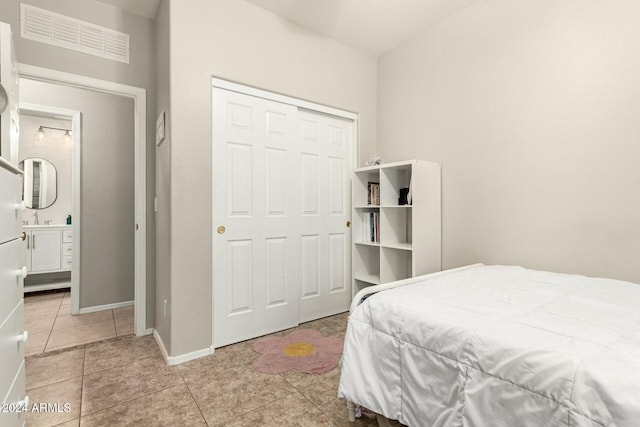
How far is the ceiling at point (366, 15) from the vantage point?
253 centimetres

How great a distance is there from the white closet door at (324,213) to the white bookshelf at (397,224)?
130 millimetres

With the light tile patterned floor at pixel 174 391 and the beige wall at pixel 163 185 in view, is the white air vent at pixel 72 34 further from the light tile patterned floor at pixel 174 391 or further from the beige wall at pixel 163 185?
the light tile patterned floor at pixel 174 391

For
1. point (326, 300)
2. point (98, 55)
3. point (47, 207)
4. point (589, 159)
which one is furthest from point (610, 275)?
point (47, 207)

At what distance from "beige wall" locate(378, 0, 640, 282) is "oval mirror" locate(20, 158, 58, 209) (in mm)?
5012

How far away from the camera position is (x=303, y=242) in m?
2.88

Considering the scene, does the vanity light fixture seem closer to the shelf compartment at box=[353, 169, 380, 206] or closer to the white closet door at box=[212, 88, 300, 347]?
the white closet door at box=[212, 88, 300, 347]

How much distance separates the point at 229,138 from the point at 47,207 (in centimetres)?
388

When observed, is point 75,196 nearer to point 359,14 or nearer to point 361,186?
point 361,186

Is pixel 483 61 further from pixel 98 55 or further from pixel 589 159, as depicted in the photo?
pixel 98 55

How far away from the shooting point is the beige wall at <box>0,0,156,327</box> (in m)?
2.16

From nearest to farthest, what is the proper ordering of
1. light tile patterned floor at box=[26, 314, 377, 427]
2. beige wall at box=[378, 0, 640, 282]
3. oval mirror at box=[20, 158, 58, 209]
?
light tile patterned floor at box=[26, 314, 377, 427] → beige wall at box=[378, 0, 640, 282] → oval mirror at box=[20, 158, 58, 209]

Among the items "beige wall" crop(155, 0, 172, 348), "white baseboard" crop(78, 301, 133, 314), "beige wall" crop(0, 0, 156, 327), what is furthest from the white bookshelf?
"white baseboard" crop(78, 301, 133, 314)

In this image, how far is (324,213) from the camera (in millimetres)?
3012

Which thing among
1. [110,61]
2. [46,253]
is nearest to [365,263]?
[110,61]
